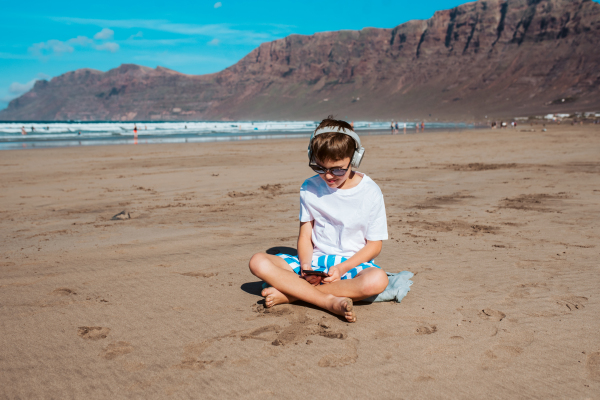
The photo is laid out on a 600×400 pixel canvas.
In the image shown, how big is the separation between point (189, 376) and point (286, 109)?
16820cm

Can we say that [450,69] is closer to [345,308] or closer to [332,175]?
[332,175]

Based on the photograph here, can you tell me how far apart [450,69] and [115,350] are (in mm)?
138537

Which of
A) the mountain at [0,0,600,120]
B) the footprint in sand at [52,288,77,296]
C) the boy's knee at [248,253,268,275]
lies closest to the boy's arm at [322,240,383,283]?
the boy's knee at [248,253,268,275]

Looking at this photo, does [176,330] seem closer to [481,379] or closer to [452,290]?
[481,379]

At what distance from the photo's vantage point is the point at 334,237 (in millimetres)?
2979

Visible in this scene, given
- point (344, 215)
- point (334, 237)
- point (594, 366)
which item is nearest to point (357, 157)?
point (344, 215)

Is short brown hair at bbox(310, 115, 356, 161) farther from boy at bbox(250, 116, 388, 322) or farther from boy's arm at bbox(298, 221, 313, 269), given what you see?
boy's arm at bbox(298, 221, 313, 269)

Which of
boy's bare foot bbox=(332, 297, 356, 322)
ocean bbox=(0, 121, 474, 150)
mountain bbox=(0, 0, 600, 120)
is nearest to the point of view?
boy's bare foot bbox=(332, 297, 356, 322)

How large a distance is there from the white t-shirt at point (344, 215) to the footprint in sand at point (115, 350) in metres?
1.34

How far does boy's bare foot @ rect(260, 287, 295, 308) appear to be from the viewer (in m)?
2.82

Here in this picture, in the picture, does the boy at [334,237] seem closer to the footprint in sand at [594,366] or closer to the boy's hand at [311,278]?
the boy's hand at [311,278]

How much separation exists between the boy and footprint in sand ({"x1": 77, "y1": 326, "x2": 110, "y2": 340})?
3.17 ft

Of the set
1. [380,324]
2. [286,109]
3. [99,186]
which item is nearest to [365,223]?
[380,324]

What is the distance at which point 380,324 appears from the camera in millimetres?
2637
